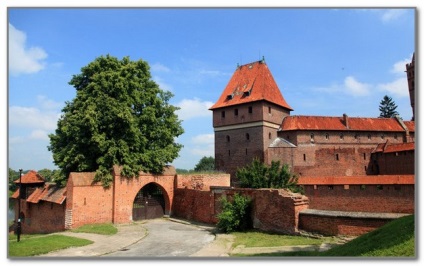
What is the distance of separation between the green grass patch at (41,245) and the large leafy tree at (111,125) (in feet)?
14.2

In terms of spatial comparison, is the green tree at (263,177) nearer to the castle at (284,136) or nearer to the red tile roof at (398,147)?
the castle at (284,136)

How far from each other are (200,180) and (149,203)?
3.13 meters

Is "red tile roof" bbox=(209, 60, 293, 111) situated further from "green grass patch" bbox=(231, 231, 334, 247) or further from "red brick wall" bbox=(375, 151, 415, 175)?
"green grass patch" bbox=(231, 231, 334, 247)

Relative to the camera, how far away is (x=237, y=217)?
41.9ft

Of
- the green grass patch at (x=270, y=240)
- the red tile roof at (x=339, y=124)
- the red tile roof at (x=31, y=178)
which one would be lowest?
the green grass patch at (x=270, y=240)

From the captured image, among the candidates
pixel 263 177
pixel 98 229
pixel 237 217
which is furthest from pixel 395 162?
pixel 98 229

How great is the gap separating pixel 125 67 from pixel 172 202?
7.08 meters

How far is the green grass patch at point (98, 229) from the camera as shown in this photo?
13.2 m

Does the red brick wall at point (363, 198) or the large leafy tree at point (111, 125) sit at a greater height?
the large leafy tree at point (111, 125)

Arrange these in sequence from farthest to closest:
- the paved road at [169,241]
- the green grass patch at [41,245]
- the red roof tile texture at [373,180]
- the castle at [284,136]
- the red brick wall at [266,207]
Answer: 1. the castle at [284,136]
2. the red roof tile texture at [373,180]
3. the red brick wall at [266,207]
4. the paved road at [169,241]
5. the green grass patch at [41,245]

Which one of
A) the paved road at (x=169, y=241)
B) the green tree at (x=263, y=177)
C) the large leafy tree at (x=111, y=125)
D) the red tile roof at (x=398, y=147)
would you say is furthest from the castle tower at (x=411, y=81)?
the red tile roof at (x=398, y=147)

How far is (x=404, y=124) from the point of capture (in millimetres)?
31938

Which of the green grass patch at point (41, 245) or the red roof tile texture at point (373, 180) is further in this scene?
the red roof tile texture at point (373, 180)

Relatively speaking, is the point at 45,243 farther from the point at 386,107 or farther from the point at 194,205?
the point at 386,107
